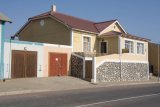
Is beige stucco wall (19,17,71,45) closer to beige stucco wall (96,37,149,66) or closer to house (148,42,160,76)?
beige stucco wall (96,37,149,66)

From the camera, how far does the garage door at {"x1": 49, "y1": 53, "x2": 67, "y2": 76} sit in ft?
91.8

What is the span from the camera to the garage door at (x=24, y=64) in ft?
80.2

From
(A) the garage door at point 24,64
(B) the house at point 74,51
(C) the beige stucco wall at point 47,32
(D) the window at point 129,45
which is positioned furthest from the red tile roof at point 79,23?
(A) the garage door at point 24,64

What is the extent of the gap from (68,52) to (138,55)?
991 centimetres

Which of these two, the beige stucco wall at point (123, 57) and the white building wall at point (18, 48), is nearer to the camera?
the white building wall at point (18, 48)

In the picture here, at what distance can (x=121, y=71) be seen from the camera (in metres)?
32.0

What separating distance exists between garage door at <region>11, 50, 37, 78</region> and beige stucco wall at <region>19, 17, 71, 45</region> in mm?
6369

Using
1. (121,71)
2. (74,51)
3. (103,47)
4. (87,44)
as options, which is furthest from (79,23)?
(121,71)

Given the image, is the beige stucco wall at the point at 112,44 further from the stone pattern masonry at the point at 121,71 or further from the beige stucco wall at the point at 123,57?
the stone pattern masonry at the point at 121,71

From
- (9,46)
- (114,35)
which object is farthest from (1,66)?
(114,35)

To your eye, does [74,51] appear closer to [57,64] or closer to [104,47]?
[57,64]

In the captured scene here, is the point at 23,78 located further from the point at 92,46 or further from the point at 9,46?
the point at 92,46

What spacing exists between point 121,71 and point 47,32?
9511 millimetres

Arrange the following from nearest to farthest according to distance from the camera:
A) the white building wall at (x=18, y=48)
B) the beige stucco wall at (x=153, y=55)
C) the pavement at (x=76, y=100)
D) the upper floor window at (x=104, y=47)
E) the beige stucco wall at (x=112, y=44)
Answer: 1. the pavement at (x=76, y=100)
2. the white building wall at (x=18, y=48)
3. the beige stucco wall at (x=112, y=44)
4. the upper floor window at (x=104, y=47)
5. the beige stucco wall at (x=153, y=55)
